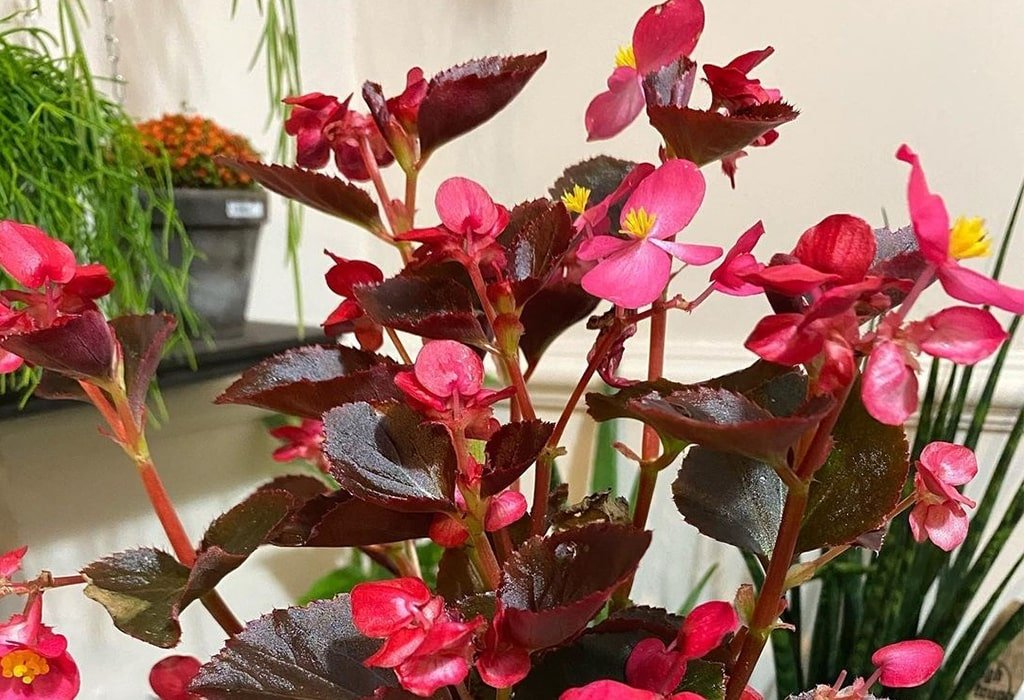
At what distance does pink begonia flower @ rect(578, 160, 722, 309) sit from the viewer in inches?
9.6

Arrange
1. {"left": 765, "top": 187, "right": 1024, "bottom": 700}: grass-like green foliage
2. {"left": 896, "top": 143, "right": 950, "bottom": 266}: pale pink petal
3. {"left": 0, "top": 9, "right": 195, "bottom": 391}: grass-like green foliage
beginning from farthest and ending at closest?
{"left": 765, "top": 187, "right": 1024, "bottom": 700}: grass-like green foliage < {"left": 0, "top": 9, "right": 195, "bottom": 391}: grass-like green foliage < {"left": 896, "top": 143, "right": 950, "bottom": 266}: pale pink petal

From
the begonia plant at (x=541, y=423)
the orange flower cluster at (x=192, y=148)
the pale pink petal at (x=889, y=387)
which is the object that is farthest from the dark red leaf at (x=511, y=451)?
the orange flower cluster at (x=192, y=148)

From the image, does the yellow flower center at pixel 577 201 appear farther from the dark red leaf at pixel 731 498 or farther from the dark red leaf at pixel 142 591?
the dark red leaf at pixel 142 591

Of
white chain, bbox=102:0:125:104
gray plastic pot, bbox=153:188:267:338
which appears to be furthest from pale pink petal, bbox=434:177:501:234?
white chain, bbox=102:0:125:104

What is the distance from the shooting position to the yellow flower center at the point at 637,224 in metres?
Answer: 0.25

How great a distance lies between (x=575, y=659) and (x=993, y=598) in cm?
48

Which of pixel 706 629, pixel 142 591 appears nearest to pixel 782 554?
pixel 706 629

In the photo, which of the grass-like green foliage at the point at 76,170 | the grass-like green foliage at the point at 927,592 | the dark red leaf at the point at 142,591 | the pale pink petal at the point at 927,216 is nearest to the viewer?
the pale pink petal at the point at 927,216

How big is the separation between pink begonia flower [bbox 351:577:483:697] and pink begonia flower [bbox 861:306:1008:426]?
126 millimetres

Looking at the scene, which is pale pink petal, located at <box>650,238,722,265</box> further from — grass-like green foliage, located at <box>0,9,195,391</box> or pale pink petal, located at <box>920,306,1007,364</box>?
grass-like green foliage, located at <box>0,9,195,391</box>

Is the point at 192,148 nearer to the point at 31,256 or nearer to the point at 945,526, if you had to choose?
the point at 31,256

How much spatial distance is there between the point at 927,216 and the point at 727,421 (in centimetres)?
7

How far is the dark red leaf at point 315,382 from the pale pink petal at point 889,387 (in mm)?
158

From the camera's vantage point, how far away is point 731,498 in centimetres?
29
